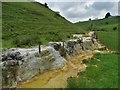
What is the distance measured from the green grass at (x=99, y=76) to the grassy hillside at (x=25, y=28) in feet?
30.2

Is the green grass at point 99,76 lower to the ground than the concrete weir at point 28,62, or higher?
lower

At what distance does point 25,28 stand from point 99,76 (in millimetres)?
25665

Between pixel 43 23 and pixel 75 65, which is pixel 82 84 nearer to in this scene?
pixel 75 65

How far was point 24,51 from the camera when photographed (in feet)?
104

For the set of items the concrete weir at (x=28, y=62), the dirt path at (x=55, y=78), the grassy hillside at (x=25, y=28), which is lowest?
the dirt path at (x=55, y=78)

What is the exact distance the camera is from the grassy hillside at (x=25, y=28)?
40400 millimetres

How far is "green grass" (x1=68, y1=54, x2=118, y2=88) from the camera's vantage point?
85.8ft

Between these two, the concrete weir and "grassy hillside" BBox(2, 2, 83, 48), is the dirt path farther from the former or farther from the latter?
"grassy hillside" BBox(2, 2, 83, 48)

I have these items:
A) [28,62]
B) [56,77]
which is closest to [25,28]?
[28,62]

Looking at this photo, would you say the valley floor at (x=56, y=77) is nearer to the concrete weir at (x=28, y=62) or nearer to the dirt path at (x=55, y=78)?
the dirt path at (x=55, y=78)

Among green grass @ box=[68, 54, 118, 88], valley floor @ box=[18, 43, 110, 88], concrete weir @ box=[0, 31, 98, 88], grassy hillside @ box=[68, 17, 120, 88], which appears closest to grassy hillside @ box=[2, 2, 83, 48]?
Answer: concrete weir @ box=[0, 31, 98, 88]

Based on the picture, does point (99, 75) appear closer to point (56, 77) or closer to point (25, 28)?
point (56, 77)

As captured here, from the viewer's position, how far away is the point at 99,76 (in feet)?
100

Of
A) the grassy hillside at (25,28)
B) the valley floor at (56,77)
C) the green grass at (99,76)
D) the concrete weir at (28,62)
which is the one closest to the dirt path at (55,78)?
the valley floor at (56,77)
